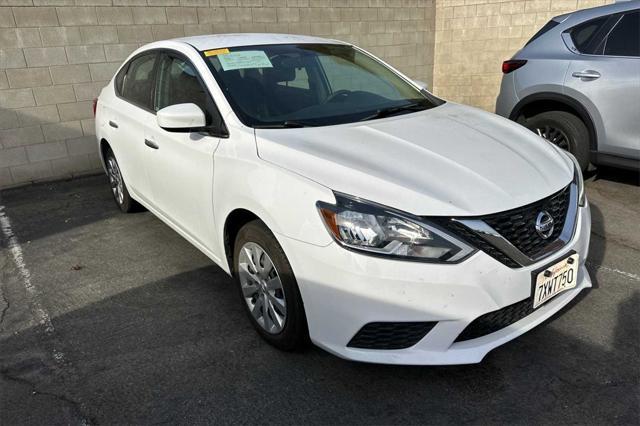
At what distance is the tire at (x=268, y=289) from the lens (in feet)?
7.71

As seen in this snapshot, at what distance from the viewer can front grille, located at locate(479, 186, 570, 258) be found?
6.86 ft

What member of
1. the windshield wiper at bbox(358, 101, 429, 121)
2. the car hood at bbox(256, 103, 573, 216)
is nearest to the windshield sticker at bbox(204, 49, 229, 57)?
the car hood at bbox(256, 103, 573, 216)

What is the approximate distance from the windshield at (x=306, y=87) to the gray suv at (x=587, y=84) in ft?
6.22

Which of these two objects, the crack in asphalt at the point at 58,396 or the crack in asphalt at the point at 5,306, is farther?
the crack in asphalt at the point at 5,306

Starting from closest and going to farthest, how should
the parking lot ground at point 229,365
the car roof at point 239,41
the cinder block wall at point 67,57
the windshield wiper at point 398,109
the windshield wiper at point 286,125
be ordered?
the parking lot ground at point 229,365 < the windshield wiper at point 286,125 < the windshield wiper at point 398,109 < the car roof at point 239,41 < the cinder block wall at point 67,57

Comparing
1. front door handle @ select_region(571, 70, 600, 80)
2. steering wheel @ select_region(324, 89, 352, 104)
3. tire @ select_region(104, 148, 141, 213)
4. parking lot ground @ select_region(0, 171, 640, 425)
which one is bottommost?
parking lot ground @ select_region(0, 171, 640, 425)

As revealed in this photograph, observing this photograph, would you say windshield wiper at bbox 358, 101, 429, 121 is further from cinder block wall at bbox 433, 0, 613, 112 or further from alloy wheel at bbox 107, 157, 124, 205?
cinder block wall at bbox 433, 0, 613, 112

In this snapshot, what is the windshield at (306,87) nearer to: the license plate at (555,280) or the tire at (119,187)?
the license plate at (555,280)

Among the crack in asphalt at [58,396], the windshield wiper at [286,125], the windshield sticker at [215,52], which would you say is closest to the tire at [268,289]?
the windshield wiper at [286,125]

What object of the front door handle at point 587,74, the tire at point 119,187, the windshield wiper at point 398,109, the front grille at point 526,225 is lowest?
the tire at point 119,187

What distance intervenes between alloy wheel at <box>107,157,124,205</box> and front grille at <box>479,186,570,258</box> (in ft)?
11.5

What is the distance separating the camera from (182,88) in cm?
329

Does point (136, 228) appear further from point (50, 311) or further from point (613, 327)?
point (613, 327)

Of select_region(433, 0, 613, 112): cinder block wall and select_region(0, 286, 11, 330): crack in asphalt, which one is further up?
select_region(433, 0, 613, 112): cinder block wall
